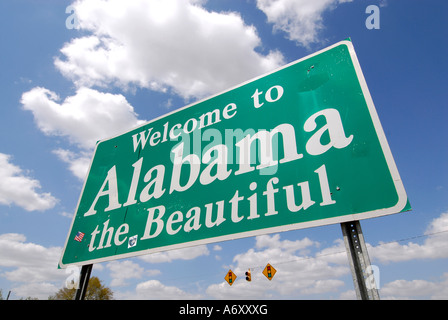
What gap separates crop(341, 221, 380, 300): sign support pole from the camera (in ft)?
4.56

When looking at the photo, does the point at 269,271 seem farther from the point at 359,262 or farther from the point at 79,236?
the point at 359,262

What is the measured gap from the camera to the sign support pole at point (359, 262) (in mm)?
1389

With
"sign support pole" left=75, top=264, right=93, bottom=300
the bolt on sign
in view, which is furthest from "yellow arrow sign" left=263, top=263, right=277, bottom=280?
the bolt on sign

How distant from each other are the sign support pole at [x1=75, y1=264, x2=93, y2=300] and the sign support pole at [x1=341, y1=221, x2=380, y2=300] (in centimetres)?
254

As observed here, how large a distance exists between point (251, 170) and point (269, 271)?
1390 cm

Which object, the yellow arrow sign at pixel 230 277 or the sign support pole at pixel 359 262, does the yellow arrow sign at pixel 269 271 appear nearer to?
the yellow arrow sign at pixel 230 277

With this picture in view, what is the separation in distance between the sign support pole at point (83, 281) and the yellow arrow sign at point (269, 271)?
42.5 ft

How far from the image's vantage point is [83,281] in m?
2.69

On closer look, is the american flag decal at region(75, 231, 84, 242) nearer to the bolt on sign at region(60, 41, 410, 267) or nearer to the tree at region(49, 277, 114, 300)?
the bolt on sign at region(60, 41, 410, 267)

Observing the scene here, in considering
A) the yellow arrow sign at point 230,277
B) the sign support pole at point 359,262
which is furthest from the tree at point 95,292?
the sign support pole at point 359,262

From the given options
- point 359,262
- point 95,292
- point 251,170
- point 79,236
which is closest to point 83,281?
point 79,236

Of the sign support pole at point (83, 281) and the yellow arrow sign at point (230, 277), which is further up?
the yellow arrow sign at point (230, 277)
